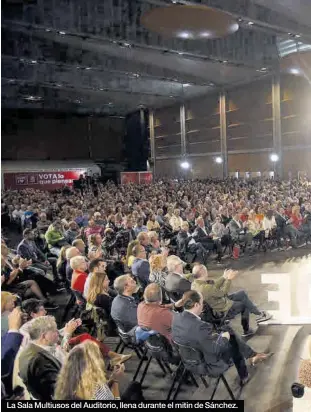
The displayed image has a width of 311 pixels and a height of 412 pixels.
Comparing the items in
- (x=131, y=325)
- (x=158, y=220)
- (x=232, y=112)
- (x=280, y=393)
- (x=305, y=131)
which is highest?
(x=232, y=112)

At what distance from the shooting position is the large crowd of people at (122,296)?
2.59m

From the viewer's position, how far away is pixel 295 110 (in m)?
19.3

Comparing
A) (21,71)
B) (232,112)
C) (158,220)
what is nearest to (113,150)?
(232,112)

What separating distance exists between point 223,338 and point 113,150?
29451 mm

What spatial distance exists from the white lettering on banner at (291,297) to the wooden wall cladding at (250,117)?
15.0 meters

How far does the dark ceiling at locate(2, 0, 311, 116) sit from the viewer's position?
11.7 m

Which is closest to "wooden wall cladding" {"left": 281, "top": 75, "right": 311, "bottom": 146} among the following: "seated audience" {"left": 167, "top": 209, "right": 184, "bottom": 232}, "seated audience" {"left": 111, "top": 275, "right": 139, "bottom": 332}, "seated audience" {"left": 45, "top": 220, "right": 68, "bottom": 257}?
"seated audience" {"left": 167, "top": 209, "right": 184, "bottom": 232}

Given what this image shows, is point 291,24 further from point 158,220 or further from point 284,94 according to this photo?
point 158,220

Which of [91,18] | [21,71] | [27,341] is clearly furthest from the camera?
[21,71]

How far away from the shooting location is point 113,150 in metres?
31.8

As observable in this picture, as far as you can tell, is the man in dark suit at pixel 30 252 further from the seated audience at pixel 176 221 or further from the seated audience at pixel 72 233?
the seated audience at pixel 176 221

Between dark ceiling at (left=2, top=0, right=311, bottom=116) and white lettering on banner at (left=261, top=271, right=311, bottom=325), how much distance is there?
788cm

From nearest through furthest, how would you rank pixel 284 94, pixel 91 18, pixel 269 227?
pixel 269 227 < pixel 91 18 < pixel 284 94

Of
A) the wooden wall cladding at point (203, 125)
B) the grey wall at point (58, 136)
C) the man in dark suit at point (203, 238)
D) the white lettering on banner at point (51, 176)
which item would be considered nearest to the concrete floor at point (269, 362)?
the man in dark suit at point (203, 238)
